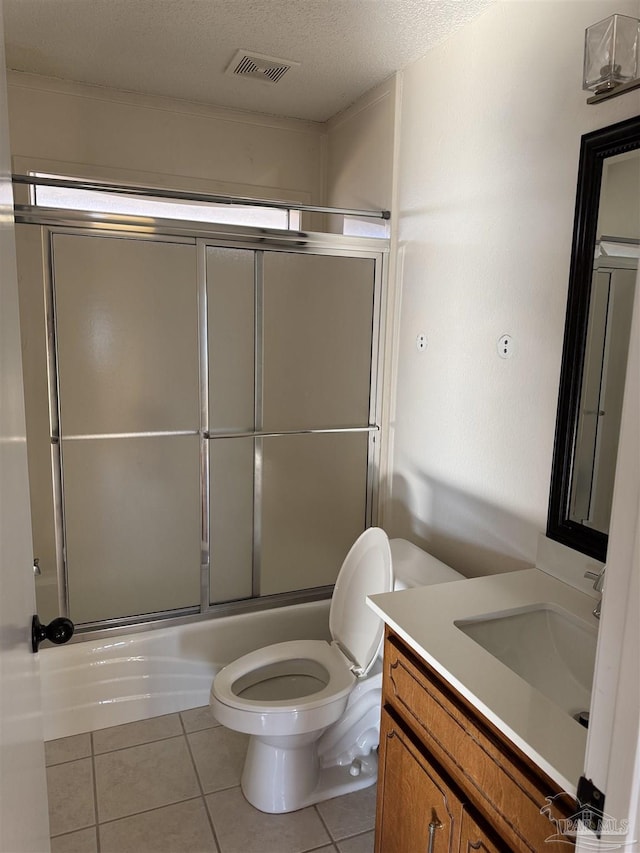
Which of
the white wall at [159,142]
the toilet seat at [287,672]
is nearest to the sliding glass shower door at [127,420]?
the toilet seat at [287,672]

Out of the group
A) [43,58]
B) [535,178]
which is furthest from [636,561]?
[43,58]

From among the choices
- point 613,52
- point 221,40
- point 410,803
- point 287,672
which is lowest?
point 287,672

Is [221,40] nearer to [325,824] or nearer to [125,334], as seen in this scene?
[125,334]

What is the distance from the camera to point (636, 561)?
630 mm

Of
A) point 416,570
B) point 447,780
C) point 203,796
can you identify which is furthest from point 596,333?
point 203,796

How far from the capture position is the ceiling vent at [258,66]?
2.32 metres

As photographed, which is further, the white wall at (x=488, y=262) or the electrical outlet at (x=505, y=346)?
the electrical outlet at (x=505, y=346)

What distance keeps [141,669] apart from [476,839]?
162 centimetres

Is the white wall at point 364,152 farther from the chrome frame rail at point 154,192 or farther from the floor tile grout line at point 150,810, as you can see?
the floor tile grout line at point 150,810

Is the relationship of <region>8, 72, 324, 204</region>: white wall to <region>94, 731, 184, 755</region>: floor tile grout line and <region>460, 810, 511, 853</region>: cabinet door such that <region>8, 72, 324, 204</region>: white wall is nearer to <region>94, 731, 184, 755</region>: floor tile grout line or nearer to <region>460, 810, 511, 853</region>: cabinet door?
<region>94, 731, 184, 755</region>: floor tile grout line

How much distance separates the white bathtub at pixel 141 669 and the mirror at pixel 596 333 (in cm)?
149

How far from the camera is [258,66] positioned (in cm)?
241

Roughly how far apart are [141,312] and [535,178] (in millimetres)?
1452

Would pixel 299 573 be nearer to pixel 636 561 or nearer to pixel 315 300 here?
pixel 315 300
